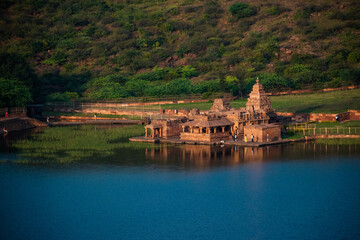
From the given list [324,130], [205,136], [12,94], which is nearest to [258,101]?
[324,130]

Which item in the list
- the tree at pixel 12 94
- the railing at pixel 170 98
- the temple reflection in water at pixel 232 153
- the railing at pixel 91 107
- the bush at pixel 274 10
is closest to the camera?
the temple reflection in water at pixel 232 153

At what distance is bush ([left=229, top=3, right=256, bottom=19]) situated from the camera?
178250 mm

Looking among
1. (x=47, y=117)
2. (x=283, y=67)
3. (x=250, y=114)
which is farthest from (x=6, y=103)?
(x=283, y=67)

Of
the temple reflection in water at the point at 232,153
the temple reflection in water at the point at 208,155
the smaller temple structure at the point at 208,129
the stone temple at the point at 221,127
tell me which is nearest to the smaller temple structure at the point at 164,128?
the stone temple at the point at 221,127

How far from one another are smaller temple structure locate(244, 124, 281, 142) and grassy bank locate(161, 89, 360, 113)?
22.7 m

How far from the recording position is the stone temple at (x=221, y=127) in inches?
2891

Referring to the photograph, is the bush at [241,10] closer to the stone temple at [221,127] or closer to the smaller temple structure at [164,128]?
the stone temple at [221,127]

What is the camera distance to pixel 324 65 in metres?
138

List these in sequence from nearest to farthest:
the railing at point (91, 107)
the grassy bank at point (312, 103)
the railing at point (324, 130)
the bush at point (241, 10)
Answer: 1. the railing at point (324, 130)
2. the grassy bank at point (312, 103)
3. the railing at point (91, 107)
4. the bush at point (241, 10)

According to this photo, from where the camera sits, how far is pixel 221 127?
76062 mm

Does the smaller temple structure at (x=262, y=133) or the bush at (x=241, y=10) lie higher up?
the bush at (x=241, y=10)

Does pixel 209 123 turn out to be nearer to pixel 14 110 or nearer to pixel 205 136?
pixel 205 136

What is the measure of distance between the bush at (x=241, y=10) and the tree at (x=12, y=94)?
88.0 m

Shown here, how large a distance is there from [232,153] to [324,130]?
1507 cm
